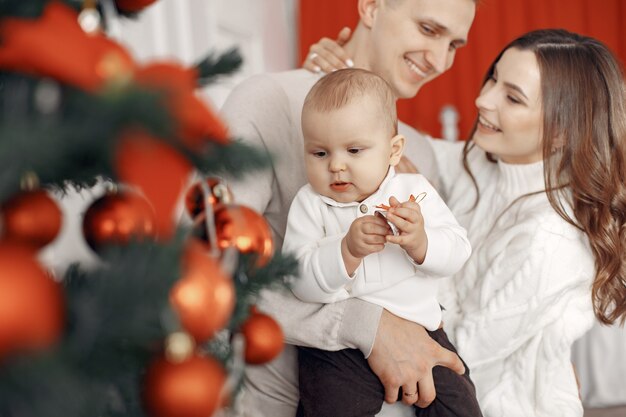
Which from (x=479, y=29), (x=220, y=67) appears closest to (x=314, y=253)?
(x=220, y=67)

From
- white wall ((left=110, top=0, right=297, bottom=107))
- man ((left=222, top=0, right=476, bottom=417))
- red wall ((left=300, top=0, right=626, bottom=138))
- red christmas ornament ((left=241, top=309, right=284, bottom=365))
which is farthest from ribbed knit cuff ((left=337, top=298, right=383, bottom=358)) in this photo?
red wall ((left=300, top=0, right=626, bottom=138))

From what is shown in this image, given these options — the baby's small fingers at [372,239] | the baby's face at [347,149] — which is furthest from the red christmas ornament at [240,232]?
the baby's face at [347,149]

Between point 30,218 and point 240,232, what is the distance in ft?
0.72

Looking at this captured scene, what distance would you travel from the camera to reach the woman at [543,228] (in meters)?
1.41

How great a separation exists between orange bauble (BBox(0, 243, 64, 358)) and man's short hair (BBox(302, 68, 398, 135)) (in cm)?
80

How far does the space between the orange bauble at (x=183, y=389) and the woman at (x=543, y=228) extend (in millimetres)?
994

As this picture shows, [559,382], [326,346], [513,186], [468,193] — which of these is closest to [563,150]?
[513,186]

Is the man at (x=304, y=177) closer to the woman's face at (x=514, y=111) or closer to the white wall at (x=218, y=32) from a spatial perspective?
the woman's face at (x=514, y=111)

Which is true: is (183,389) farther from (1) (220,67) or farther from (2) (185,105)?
(1) (220,67)

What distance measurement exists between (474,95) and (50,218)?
10.4ft

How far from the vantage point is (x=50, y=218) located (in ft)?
1.93

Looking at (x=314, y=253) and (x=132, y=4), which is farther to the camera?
(x=314, y=253)

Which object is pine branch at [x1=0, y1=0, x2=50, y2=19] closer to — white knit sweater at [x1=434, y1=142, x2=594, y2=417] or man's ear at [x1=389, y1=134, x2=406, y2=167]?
man's ear at [x1=389, y1=134, x2=406, y2=167]

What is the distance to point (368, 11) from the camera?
1.68 meters
